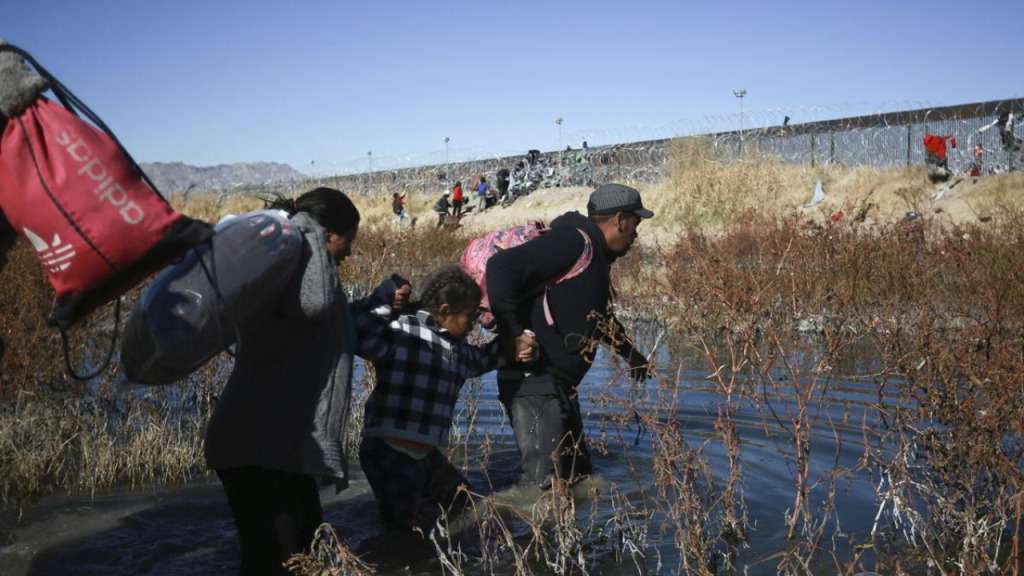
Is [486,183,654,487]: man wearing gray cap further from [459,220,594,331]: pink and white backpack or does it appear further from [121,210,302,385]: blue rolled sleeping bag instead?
[121,210,302,385]: blue rolled sleeping bag

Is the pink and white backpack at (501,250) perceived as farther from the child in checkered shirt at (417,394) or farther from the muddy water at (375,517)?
the muddy water at (375,517)

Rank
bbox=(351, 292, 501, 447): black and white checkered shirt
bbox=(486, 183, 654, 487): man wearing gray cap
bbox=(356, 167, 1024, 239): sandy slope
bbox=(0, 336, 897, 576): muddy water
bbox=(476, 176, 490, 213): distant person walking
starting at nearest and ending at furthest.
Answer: bbox=(351, 292, 501, 447): black and white checkered shirt → bbox=(0, 336, 897, 576): muddy water → bbox=(486, 183, 654, 487): man wearing gray cap → bbox=(356, 167, 1024, 239): sandy slope → bbox=(476, 176, 490, 213): distant person walking

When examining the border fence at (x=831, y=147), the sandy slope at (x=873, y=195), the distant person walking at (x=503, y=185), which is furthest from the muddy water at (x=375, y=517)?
the distant person walking at (x=503, y=185)

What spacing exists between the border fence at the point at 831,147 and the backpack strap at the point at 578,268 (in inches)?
856

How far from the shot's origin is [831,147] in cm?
3331

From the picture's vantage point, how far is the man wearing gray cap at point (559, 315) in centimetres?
493

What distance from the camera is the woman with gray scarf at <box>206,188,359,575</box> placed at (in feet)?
11.4

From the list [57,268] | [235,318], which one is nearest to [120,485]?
[235,318]

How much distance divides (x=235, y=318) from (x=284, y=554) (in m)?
0.93

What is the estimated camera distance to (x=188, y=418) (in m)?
7.39

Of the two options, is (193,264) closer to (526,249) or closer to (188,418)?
(526,249)

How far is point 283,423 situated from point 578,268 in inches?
77.3

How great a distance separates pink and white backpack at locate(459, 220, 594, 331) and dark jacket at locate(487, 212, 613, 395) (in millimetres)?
27

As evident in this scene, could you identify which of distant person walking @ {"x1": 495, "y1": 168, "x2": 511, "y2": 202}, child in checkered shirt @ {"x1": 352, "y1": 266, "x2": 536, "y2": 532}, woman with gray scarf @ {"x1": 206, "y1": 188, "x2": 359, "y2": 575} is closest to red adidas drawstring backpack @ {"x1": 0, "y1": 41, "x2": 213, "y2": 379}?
woman with gray scarf @ {"x1": 206, "y1": 188, "x2": 359, "y2": 575}
